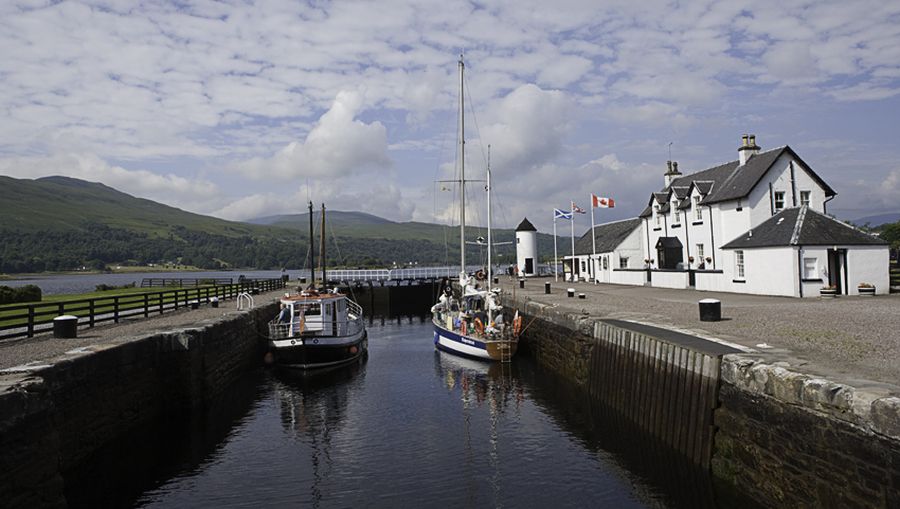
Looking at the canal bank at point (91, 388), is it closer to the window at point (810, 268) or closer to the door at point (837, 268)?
the window at point (810, 268)

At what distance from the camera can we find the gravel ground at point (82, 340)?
15866mm

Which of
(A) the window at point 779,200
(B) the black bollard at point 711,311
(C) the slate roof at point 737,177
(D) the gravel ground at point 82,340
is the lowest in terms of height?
(D) the gravel ground at point 82,340

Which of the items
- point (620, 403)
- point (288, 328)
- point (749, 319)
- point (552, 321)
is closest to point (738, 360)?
point (620, 403)

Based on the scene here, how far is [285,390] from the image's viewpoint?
2430cm

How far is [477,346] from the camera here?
1123 inches

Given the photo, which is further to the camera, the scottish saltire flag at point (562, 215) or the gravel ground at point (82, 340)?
the scottish saltire flag at point (562, 215)

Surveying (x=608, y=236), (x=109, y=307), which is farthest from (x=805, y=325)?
(x=608, y=236)

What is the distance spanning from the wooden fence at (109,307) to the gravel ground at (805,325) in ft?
63.6

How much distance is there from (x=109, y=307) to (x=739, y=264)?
1391 inches

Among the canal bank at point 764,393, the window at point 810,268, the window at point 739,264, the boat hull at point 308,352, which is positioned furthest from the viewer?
the window at point 739,264

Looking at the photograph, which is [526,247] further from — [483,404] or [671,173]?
[483,404]

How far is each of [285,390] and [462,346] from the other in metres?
8.77

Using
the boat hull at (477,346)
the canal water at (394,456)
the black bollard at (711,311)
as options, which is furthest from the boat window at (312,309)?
the black bollard at (711,311)

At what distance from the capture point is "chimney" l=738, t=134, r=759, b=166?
129ft
